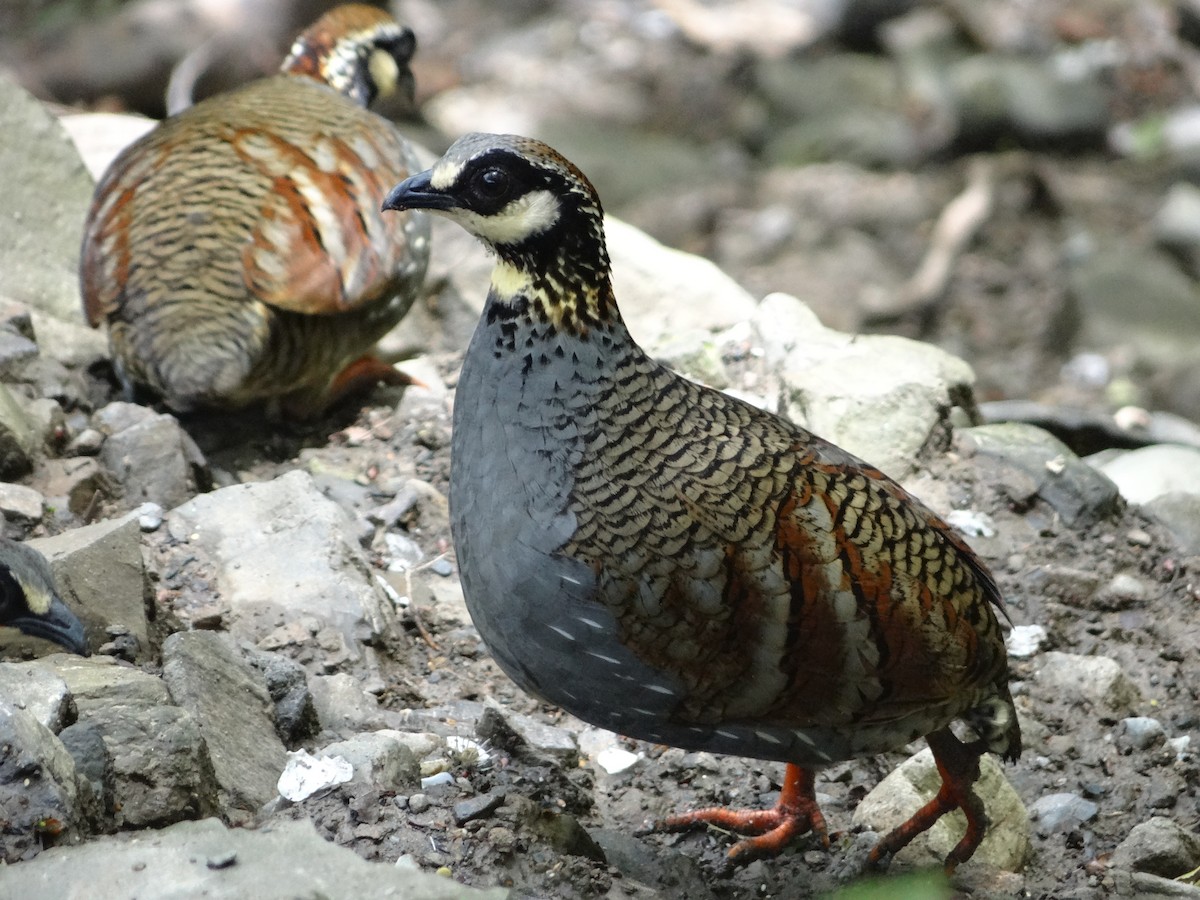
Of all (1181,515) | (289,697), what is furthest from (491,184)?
(1181,515)

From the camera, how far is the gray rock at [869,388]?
17.1 ft

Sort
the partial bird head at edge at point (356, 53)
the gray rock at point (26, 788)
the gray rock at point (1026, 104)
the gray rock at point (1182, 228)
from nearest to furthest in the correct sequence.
Answer: the gray rock at point (26, 788), the partial bird head at edge at point (356, 53), the gray rock at point (1182, 228), the gray rock at point (1026, 104)

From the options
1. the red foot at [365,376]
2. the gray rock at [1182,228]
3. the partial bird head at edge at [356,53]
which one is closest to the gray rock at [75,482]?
the red foot at [365,376]

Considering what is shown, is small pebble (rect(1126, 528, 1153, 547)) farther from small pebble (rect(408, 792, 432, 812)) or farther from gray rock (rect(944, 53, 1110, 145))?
gray rock (rect(944, 53, 1110, 145))

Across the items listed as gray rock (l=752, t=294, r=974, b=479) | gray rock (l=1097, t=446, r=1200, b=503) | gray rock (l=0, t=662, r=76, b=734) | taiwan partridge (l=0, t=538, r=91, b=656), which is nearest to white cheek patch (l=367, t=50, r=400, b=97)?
gray rock (l=752, t=294, r=974, b=479)

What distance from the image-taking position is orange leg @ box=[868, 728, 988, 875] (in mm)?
3770

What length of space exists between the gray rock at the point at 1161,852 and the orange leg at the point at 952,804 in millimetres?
395

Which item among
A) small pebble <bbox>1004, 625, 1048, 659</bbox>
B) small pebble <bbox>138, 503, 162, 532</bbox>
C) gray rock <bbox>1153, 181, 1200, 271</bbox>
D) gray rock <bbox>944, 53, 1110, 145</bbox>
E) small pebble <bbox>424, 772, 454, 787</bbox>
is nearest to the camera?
small pebble <bbox>424, 772, 454, 787</bbox>

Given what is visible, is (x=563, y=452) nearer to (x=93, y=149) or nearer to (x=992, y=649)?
(x=992, y=649)

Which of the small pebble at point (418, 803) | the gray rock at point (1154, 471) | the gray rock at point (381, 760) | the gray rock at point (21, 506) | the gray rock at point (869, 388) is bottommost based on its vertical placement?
the small pebble at point (418, 803)

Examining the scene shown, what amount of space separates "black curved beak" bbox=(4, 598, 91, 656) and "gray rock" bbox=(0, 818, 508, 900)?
2.46 ft

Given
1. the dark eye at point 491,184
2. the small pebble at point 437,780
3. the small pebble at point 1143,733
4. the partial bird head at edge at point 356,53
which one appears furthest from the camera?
the partial bird head at edge at point 356,53

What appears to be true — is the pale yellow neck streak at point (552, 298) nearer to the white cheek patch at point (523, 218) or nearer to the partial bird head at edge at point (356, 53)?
the white cheek patch at point (523, 218)

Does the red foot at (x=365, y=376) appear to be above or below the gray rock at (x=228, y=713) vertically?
above
